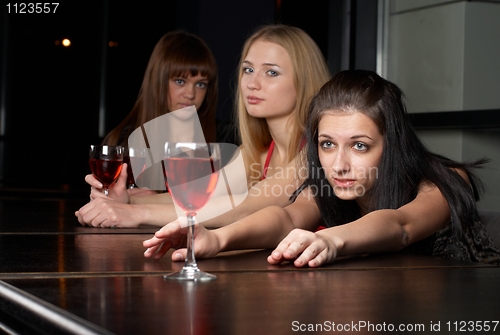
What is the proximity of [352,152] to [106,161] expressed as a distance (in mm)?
728

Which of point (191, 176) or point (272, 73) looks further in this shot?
point (272, 73)

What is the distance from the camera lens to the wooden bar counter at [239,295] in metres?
0.67

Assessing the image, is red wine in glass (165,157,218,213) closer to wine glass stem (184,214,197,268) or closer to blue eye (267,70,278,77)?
wine glass stem (184,214,197,268)

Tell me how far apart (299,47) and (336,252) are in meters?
1.46

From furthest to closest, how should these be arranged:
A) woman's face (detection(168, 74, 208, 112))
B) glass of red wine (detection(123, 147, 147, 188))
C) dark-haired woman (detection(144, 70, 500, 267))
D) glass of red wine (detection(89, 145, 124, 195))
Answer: woman's face (detection(168, 74, 208, 112)) → glass of red wine (detection(123, 147, 147, 188)) → glass of red wine (detection(89, 145, 124, 195)) → dark-haired woman (detection(144, 70, 500, 267))

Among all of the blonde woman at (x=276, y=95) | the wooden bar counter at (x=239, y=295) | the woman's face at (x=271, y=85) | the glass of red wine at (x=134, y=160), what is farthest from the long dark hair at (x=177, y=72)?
the wooden bar counter at (x=239, y=295)

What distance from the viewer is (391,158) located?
177 centimetres

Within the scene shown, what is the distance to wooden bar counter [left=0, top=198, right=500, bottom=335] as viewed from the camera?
667 mm

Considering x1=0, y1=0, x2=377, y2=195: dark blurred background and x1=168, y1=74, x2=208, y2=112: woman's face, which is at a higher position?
x1=0, y1=0, x2=377, y2=195: dark blurred background


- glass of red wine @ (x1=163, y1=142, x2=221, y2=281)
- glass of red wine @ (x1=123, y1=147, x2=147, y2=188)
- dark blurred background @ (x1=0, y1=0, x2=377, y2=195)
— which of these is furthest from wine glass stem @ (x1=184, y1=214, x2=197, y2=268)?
dark blurred background @ (x1=0, y1=0, x2=377, y2=195)

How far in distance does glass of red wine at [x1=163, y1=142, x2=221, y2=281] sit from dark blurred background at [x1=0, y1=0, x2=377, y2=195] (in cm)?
336

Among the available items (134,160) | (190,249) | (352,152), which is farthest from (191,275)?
(134,160)

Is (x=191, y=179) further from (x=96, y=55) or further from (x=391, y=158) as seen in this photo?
(x=96, y=55)

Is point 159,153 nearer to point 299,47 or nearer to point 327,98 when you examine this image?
point 299,47
